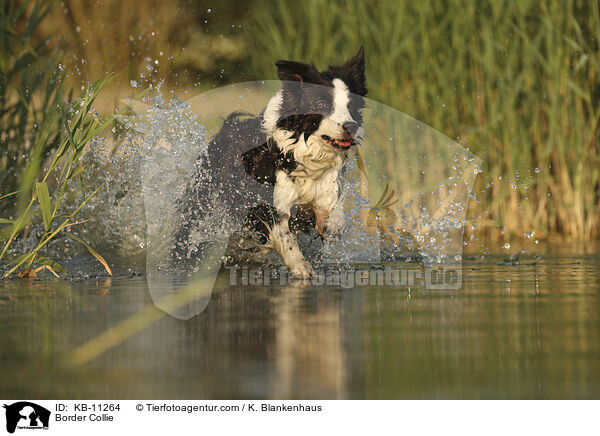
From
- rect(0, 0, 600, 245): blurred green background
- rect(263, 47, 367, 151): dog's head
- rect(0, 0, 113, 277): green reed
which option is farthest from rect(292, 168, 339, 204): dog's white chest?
rect(0, 0, 600, 245): blurred green background

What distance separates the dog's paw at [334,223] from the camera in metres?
6.46

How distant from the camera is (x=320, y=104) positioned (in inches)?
235

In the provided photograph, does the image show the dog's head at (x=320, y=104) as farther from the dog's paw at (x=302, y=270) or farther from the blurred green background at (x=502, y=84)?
the blurred green background at (x=502, y=84)

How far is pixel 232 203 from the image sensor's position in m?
6.50

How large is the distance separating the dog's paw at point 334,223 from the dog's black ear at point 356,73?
33.6 inches

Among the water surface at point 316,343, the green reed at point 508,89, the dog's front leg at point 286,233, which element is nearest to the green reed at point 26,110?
the water surface at point 316,343

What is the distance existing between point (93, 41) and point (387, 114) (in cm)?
340

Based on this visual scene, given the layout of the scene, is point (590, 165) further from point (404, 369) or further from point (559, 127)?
point (404, 369)

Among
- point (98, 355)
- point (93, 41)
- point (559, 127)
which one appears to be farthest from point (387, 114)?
point (98, 355)

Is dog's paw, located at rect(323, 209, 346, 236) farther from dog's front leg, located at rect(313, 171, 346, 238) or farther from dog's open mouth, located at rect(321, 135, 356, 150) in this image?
dog's open mouth, located at rect(321, 135, 356, 150)

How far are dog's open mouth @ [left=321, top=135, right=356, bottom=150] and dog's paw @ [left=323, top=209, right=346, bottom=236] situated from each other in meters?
0.57

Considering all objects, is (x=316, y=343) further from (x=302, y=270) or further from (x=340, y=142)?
(x=340, y=142)
